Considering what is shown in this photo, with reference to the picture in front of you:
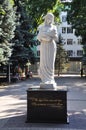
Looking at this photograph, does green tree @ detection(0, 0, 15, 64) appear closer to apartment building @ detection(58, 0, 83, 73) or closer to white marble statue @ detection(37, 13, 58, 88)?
white marble statue @ detection(37, 13, 58, 88)

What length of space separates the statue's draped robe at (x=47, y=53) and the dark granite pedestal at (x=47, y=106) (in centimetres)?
69

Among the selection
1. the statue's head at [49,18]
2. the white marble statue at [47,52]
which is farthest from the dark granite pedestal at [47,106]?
the statue's head at [49,18]

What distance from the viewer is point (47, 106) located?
11.3 meters

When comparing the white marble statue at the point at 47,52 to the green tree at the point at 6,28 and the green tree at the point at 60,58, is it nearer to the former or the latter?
the green tree at the point at 6,28

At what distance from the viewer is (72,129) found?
403 inches

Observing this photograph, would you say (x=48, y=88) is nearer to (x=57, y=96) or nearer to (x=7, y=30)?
(x=57, y=96)

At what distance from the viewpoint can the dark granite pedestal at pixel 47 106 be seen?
11.2 metres

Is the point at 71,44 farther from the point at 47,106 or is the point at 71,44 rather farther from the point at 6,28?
the point at 47,106

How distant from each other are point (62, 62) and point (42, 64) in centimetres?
4895

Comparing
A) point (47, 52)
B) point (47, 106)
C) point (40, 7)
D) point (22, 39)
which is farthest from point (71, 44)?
point (47, 106)

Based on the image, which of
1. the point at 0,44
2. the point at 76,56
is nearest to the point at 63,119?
the point at 0,44

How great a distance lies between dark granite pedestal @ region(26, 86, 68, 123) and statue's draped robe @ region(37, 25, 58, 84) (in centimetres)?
69

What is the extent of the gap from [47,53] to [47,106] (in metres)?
1.85

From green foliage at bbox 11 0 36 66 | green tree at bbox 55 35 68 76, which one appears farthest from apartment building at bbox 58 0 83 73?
green foliage at bbox 11 0 36 66
